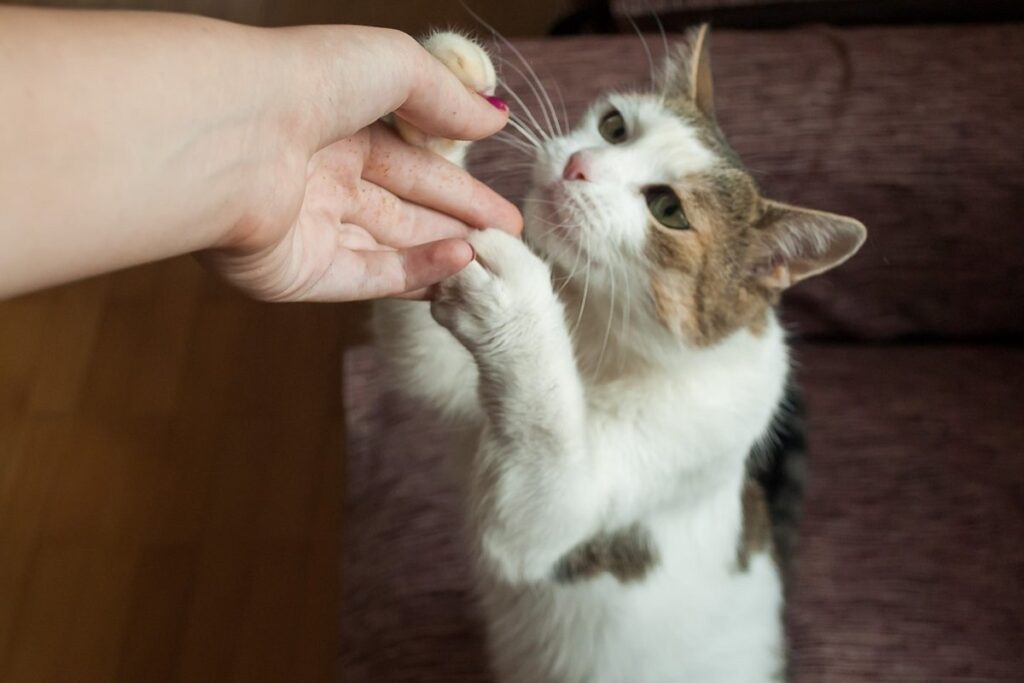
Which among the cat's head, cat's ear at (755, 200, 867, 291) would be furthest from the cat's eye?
cat's ear at (755, 200, 867, 291)

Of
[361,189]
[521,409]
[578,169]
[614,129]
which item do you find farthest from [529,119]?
[521,409]

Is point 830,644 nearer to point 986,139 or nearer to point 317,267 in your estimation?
point 986,139

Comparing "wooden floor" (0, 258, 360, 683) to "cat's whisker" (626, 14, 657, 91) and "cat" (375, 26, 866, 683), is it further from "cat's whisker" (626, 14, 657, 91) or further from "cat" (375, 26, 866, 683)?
"cat's whisker" (626, 14, 657, 91)

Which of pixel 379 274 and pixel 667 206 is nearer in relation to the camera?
pixel 379 274

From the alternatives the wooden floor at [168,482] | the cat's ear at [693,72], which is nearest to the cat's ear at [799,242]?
the cat's ear at [693,72]

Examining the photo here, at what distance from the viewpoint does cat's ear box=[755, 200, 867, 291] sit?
0.95 metres

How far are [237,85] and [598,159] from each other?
438mm

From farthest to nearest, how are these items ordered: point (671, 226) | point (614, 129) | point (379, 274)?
point (614, 129)
point (671, 226)
point (379, 274)

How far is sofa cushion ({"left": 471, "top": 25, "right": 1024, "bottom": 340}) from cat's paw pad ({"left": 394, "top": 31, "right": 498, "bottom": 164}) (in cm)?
43

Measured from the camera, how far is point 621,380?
1007mm

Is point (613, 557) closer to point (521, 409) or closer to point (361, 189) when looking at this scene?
point (521, 409)

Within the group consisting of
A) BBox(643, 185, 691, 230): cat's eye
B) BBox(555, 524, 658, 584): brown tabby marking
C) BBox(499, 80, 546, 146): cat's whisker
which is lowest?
BBox(555, 524, 658, 584): brown tabby marking

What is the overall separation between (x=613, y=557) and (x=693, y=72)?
2.14 feet

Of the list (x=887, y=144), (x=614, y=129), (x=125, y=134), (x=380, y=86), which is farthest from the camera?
(x=887, y=144)
